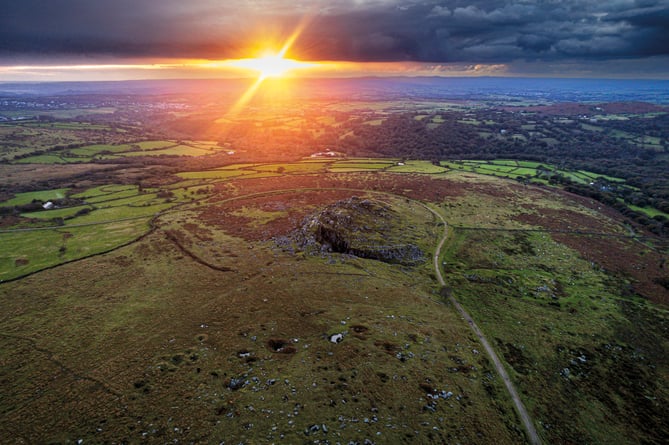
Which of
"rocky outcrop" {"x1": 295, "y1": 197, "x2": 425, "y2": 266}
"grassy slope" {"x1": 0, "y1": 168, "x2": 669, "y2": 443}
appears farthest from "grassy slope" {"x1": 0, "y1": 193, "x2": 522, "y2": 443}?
"rocky outcrop" {"x1": 295, "y1": 197, "x2": 425, "y2": 266}

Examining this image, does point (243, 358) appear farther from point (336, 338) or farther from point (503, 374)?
point (503, 374)

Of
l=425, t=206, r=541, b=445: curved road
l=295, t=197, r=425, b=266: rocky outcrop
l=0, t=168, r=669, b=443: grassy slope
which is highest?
l=295, t=197, r=425, b=266: rocky outcrop

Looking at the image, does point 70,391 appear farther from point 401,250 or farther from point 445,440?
point 401,250

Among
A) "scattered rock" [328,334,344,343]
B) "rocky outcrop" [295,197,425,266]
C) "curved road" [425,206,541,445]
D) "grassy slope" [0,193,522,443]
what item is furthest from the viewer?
"rocky outcrop" [295,197,425,266]

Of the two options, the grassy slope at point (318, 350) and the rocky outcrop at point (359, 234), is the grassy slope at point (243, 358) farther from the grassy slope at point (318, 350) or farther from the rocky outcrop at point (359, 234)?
the rocky outcrop at point (359, 234)

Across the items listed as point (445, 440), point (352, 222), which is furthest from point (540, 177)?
point (445, 440)

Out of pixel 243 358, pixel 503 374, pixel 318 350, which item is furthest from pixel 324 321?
pixel 503 374

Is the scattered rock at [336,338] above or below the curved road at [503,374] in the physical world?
above

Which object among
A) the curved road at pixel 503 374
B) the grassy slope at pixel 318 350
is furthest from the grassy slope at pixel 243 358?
the curved road at pixel 503 374

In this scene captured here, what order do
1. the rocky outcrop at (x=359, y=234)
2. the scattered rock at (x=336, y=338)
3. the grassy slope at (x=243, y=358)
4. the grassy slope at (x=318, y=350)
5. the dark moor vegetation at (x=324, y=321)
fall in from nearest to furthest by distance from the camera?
the grassy slope at (x=243, y=358), the grassy slope at (x=318, y=350), the dark moor vegetation at (x=324, y=321), the scattered rock at (x=336, y=338), the rocky outcrop at (x=359, y=234)

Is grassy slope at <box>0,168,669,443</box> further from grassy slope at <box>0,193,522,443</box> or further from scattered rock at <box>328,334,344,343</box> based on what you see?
scattered rock at <box>328,334,344,343</box>

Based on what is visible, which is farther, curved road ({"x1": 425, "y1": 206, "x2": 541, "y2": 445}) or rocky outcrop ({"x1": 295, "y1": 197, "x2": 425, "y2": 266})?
rocky outcrop ({"x1": 295, "y1": 197, "x2": 425, "y2": 266})
